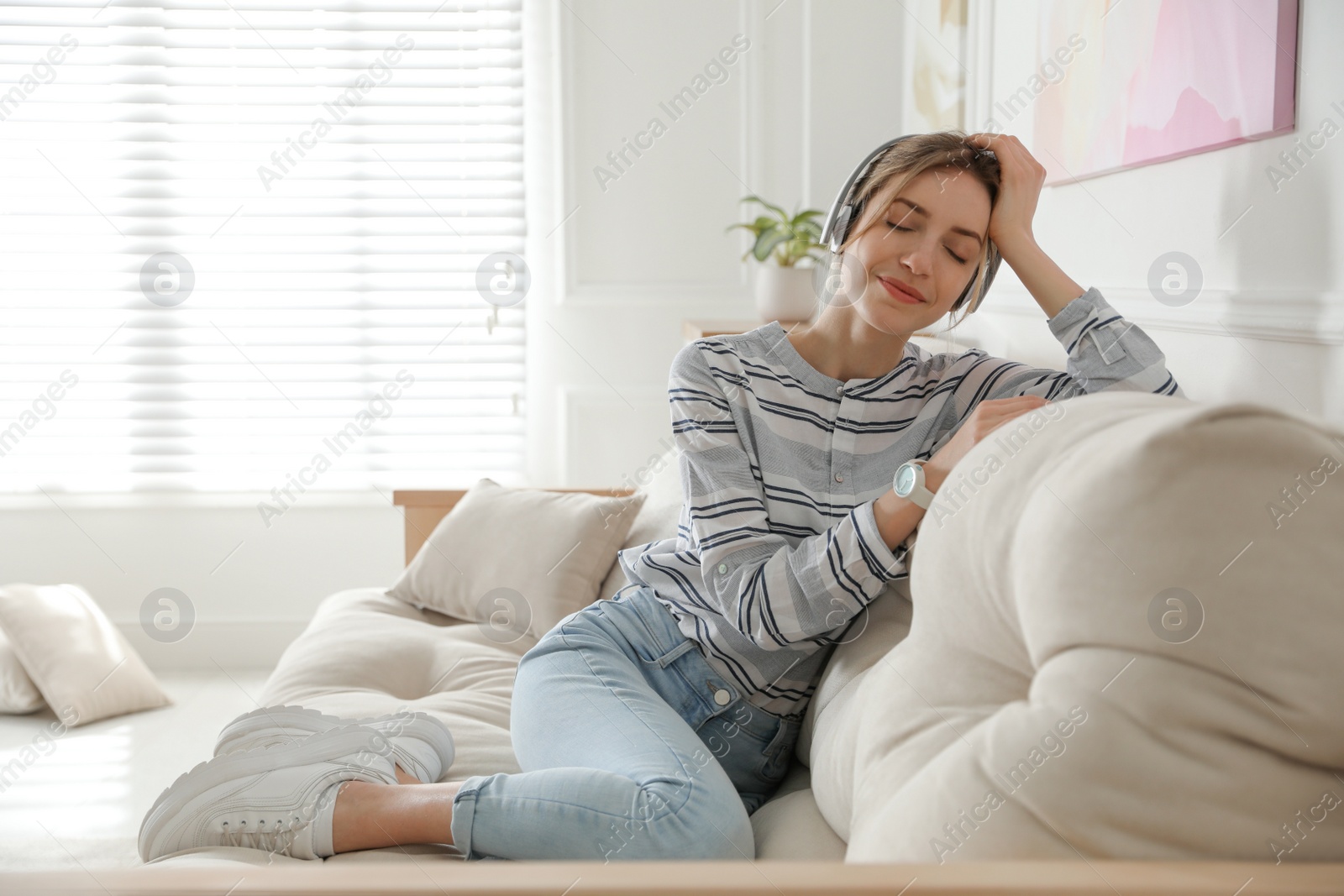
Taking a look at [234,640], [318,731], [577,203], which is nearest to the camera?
[318,731]

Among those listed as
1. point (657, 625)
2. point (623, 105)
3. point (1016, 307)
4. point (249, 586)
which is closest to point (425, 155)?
point (623, 105)

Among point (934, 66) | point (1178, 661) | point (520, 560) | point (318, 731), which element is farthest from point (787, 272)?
point (1178, 661)

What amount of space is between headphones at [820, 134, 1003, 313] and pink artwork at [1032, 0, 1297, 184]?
27 centimetres

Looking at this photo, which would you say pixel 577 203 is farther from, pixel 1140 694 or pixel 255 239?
pixel 1140 694

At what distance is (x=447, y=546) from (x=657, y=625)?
916 mm

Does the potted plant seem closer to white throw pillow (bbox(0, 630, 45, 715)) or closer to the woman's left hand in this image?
A: the woman's left hand

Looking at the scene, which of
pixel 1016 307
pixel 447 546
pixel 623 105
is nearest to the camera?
pixel 1016 307

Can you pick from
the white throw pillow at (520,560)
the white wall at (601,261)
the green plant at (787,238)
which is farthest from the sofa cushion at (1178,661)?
the white wall at (601,261)

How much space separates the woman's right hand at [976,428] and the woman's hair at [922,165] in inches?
9.6

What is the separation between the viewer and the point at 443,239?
317 cm

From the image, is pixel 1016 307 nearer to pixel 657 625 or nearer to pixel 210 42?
pixel 657 625

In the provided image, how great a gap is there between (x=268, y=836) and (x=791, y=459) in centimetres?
70

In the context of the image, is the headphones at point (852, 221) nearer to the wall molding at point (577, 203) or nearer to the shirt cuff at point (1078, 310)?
the shirt cuff at point (1078, 310)

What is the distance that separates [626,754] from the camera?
3.31ft
